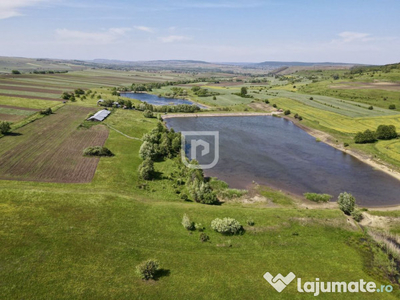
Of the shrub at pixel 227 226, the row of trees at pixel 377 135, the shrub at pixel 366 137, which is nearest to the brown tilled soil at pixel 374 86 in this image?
the row of trees at pixel 377 135

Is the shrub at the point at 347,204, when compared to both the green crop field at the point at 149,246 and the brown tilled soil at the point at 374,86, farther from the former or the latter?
the brown tilled soil at the point at 374,86

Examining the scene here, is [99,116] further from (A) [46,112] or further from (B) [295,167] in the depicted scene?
(B) [295,167]

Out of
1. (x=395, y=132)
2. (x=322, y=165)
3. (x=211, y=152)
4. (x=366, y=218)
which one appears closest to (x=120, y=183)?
(x=211, y=152)

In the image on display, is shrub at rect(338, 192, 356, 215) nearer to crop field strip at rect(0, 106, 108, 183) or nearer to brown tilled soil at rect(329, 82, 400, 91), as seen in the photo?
crop field strip at rect(0, 106, 108, 183)

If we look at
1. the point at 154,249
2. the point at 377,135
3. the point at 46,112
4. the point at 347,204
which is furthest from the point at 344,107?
the point at 46,112

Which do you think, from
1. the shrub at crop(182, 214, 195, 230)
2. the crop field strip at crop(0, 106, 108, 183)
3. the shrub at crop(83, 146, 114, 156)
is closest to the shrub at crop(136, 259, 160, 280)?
the shrub at crop(182, 214, 195, 230)

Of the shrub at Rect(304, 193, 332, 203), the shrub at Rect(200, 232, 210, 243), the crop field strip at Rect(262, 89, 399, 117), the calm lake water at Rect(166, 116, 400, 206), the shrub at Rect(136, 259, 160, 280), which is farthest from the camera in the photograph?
the crop field strip at Rect(262, 89, 399, 117)
